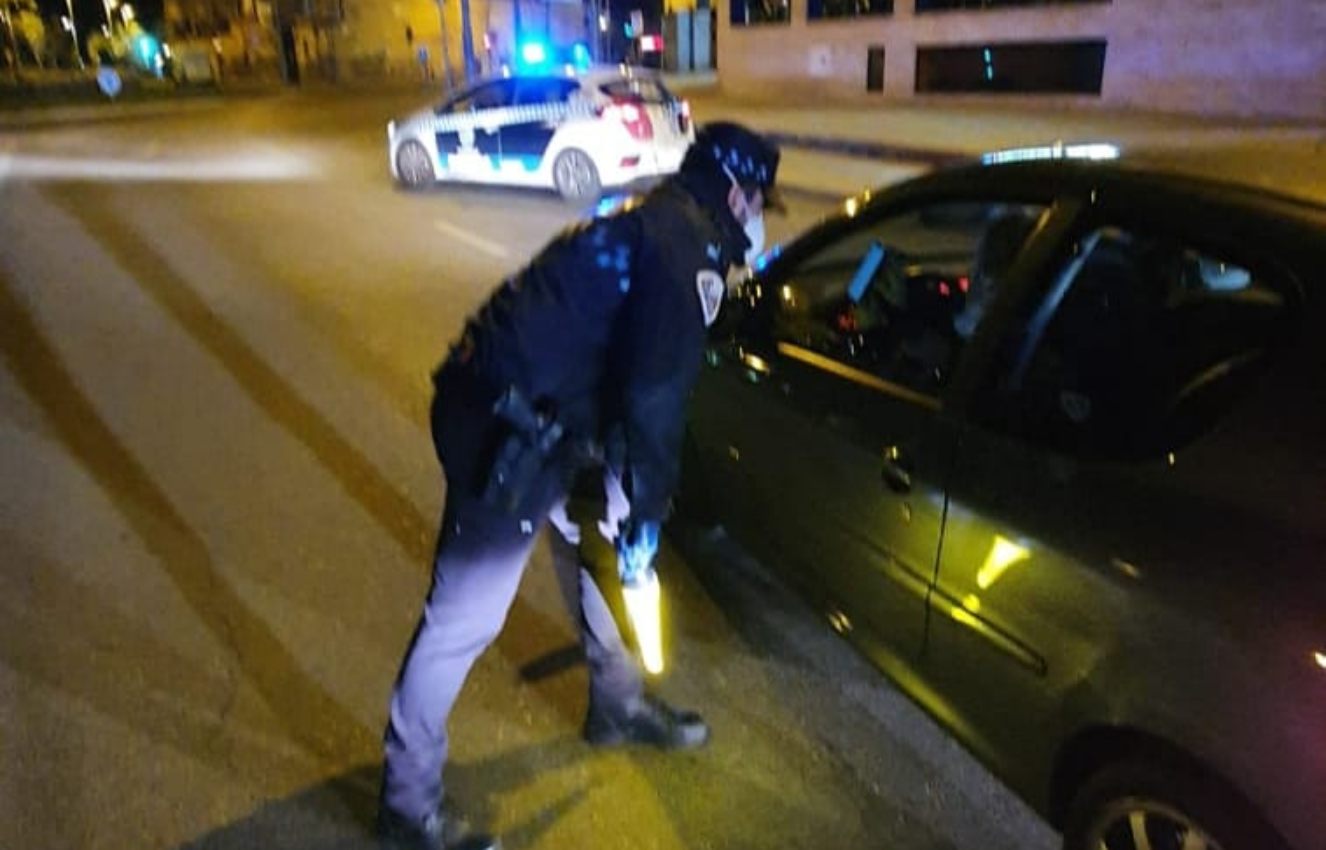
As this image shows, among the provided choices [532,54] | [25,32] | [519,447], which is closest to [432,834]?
[519,447]

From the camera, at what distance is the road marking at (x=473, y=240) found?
33.5ft

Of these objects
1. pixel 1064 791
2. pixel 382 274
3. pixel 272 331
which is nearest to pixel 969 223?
pixel 1064 791

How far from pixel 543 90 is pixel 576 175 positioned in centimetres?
115

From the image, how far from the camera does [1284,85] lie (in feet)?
53.8

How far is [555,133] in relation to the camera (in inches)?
518

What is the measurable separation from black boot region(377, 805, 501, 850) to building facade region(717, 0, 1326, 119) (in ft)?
56.9

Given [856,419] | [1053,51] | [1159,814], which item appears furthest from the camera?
[1053,51]

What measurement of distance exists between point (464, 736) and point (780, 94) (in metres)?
24.9

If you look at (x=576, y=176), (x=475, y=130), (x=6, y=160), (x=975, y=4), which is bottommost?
(x=6, y=160)

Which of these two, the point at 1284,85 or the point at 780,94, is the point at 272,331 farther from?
the point at 780,94

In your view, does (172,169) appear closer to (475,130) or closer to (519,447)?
(475,130)

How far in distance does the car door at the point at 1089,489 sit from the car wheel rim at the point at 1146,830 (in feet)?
0.59

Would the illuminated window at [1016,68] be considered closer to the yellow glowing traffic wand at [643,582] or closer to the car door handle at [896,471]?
the car door handle at [896,471]

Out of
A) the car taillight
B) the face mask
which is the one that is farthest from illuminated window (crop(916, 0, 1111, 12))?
the face mask
